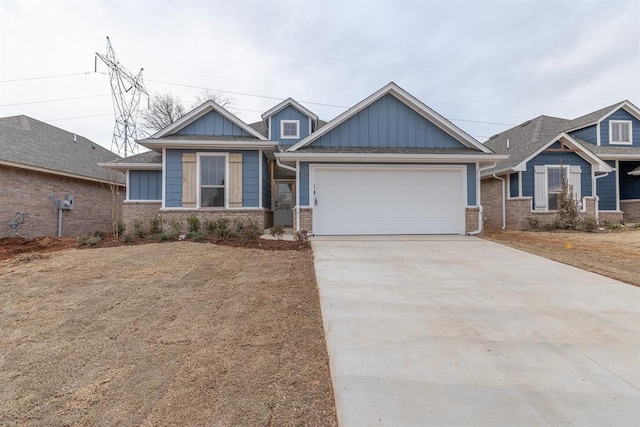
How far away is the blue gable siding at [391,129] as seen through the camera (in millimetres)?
9930

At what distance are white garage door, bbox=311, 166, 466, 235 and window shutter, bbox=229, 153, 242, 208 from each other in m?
2.61

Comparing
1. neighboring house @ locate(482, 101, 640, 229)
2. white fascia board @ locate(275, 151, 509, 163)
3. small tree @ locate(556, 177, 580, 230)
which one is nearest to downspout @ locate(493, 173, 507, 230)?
neighboring house @ locate(482, 101, 640, 229)

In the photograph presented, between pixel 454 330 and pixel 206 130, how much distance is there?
9867mm

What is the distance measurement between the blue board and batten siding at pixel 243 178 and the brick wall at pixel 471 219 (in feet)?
22.5

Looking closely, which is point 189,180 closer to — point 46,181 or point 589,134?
point 46,181

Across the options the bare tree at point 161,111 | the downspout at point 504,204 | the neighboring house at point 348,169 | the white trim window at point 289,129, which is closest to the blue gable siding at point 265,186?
the neighboring house at point 348,169

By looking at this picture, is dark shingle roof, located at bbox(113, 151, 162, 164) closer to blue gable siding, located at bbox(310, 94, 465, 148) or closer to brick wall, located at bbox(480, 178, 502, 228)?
blue gable siding, located at bbox(310, 94, 465, 148)

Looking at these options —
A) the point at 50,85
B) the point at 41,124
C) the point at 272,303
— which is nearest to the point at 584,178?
the point at 272,303

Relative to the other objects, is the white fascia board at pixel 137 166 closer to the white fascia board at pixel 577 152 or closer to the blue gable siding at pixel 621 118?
the white fascia board at pixel 577 152

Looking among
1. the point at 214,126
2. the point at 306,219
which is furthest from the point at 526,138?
the point at 214,126

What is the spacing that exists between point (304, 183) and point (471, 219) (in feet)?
17.9

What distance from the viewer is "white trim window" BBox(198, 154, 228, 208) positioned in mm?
10188

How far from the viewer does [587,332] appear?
3139 millimetres

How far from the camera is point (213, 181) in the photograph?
1021cm
